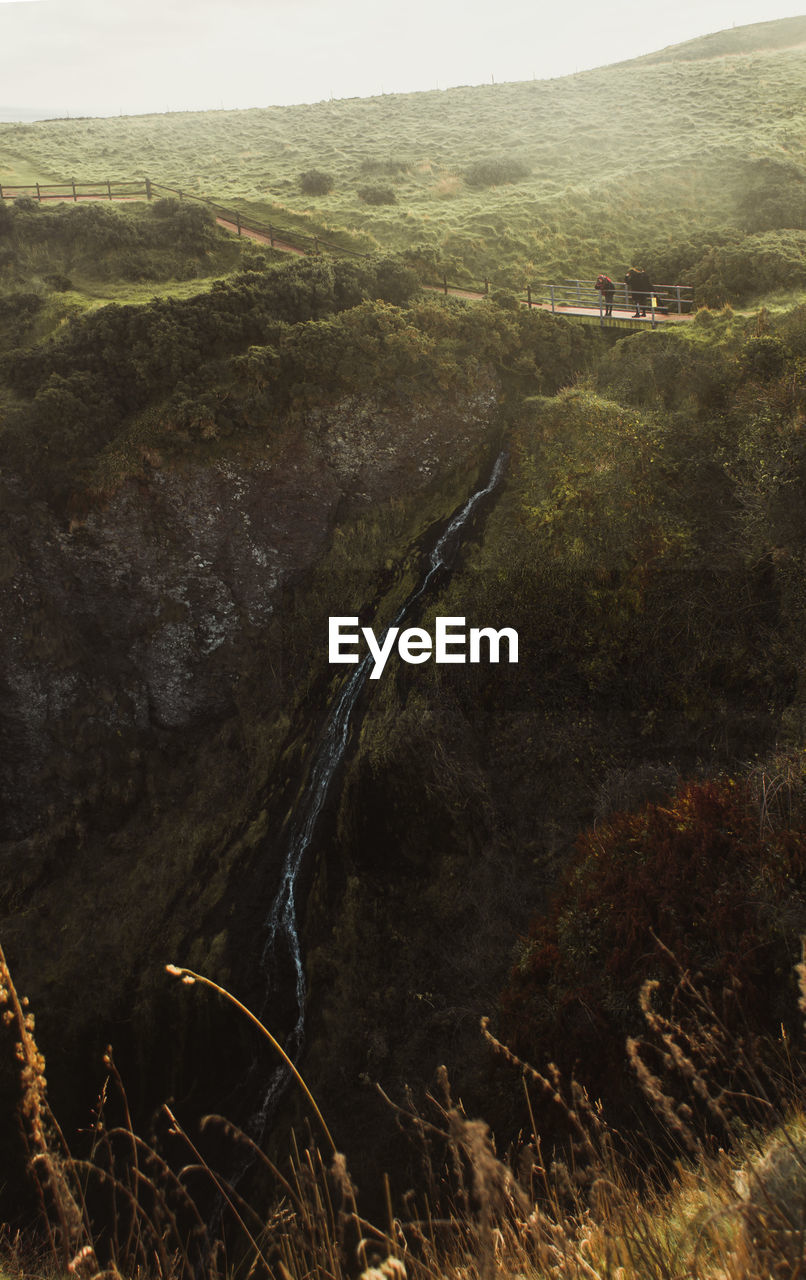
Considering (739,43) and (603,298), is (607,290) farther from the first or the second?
(739,43)

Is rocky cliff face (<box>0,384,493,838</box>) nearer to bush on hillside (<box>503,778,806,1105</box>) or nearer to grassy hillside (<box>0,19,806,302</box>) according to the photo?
bush on hillside (<box>503,778,806,1105</box>)

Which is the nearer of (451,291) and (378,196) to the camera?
(451,291)

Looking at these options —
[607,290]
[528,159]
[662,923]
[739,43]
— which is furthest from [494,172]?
[662,923]

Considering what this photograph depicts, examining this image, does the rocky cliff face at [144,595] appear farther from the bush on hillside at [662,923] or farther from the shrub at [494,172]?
the shrub at [494,172]

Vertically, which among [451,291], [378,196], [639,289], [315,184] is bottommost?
[639,289]

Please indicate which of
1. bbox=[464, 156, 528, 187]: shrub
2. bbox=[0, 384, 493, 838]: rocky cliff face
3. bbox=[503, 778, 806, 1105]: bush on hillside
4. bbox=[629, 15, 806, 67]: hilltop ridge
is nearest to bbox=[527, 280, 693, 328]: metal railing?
bbox=[0, 384, 493, 838]: rocky cliff face

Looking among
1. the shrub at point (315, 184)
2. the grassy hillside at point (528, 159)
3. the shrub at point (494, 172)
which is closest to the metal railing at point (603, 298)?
the grassy hillside at point (528, 159)
